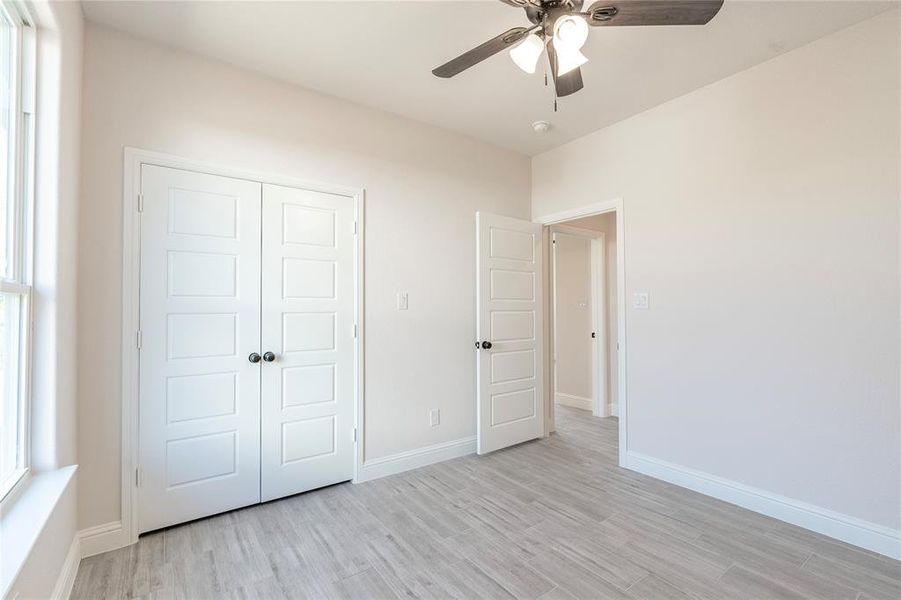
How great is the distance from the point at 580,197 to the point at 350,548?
3.17 m

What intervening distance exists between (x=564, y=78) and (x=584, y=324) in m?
3.64

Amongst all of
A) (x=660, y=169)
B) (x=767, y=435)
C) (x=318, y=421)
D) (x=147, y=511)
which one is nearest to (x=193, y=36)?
(x=318, y=421)

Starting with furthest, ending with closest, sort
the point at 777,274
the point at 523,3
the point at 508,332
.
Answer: the point at 508,332, the point at 777,274, the point at 523,3

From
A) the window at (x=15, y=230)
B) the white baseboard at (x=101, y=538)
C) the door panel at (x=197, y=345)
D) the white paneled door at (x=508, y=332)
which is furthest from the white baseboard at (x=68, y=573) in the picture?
the white paneled door at (x=508, y=332)

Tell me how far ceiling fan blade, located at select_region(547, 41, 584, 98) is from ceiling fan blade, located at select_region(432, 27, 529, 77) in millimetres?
204

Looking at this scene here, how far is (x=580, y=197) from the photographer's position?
3549 mm

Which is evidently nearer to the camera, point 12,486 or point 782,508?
point 12,486

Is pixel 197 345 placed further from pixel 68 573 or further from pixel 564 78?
pixel 564 78

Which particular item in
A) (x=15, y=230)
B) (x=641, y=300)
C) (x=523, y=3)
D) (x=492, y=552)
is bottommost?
(x=492, y=552)

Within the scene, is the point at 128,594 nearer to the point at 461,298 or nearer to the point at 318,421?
the point at 318,421

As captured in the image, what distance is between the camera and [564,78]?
1883 mm

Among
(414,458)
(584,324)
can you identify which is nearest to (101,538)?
(414,458)

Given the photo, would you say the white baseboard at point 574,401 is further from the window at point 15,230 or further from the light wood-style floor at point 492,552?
the window at point 15,230

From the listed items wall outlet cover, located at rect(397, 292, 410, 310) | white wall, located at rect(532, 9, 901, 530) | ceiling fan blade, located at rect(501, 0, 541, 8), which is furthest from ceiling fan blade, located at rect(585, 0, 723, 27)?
wall outlet cover, located at rect(397, 292, 410, 310)
